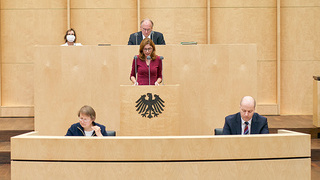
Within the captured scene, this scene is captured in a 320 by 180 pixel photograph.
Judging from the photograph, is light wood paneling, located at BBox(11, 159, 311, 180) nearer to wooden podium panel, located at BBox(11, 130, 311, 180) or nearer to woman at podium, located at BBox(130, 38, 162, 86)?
wooden podium panel, located at BBox(11, 130, 311, 180)

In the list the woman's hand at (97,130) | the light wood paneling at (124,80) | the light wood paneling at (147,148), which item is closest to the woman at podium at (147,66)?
the light wood paneling at (124,80)

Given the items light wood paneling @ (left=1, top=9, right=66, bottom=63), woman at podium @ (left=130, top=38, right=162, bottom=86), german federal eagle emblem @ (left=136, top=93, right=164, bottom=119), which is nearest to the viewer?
german federal eagle emblem @ (left=136, top=93, right=164, bottom=119)

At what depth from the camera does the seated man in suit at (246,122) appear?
319cm

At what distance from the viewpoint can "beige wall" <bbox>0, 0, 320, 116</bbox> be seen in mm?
6715

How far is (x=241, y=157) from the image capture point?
236cm

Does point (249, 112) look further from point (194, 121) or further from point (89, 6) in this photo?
point (89, 6)

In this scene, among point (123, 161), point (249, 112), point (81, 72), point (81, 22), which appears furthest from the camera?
point (81, 22)

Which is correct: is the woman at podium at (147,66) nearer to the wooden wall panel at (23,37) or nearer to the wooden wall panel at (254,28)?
the wooden wall panel at (254,28)

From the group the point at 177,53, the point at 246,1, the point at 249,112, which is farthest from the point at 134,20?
the point at 249,112

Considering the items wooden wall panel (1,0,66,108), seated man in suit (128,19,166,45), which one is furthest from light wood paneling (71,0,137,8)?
seated man in suit (128,19,166,45)

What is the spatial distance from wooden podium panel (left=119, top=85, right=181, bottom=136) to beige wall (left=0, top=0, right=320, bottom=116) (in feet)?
10.3

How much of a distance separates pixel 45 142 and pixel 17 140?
0.48 feet

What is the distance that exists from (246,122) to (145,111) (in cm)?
86

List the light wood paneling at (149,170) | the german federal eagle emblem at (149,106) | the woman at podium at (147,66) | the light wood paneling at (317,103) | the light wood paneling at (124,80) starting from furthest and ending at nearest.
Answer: the light wood paneling at (317,103) < the light wood paneling at (124,80) < the woman at podium at (147,66) < the german federal eagle emblem at (149,106) < the light wood paneling at (149,170)
